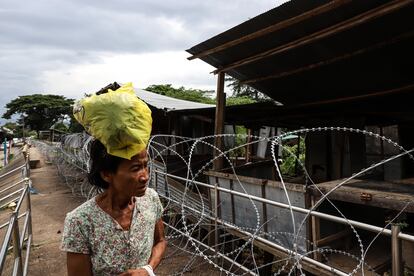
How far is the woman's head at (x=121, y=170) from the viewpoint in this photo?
1.67 metres

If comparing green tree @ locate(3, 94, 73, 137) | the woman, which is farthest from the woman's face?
green tree @ locate(3, 94, 73, 137)

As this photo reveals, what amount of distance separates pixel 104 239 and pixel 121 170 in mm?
339

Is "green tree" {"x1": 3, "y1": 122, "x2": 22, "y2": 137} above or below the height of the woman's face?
above

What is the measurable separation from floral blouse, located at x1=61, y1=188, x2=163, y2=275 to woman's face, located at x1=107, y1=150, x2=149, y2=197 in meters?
0.15

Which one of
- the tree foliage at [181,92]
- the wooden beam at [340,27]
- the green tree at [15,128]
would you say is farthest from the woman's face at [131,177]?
the green tree at [15,128]

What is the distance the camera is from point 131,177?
1.68 metres

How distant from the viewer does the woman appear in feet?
5.29

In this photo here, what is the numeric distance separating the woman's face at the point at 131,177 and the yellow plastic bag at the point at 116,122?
71mm

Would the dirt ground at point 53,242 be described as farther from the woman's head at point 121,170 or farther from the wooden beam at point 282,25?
the wooden beam at point 282,25

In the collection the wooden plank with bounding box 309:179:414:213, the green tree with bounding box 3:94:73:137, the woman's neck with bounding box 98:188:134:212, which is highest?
the green tree with bounding box 3:94:73:137

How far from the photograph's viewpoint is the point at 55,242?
281 inches

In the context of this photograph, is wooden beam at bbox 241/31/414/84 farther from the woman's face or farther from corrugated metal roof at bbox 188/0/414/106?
the woman's face

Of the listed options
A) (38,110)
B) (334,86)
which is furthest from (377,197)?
(38,110)

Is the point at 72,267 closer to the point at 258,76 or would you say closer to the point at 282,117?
the point at 258,76
